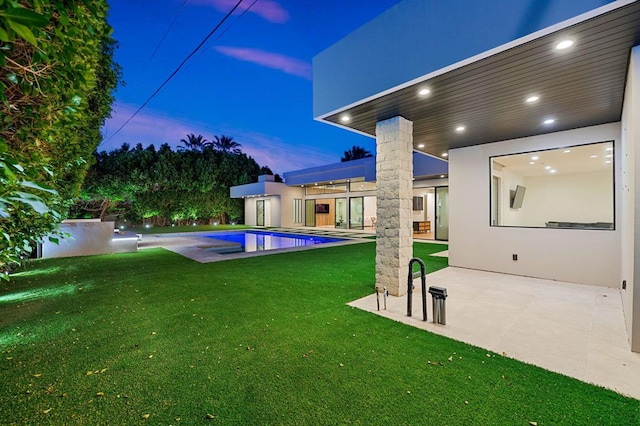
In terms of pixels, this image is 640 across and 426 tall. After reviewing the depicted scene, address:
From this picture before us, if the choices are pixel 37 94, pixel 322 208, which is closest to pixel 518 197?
pixel 37 94

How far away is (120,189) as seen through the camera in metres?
17.7

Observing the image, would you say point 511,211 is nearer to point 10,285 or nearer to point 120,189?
point 10,285

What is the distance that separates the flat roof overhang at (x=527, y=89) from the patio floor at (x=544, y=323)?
3198 mm

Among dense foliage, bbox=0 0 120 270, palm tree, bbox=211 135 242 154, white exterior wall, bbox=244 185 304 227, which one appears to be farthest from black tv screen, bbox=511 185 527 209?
palm tree, bbox=211 135 242 154

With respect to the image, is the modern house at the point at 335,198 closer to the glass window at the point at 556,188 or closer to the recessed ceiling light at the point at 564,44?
the glass window at the point at 556,188

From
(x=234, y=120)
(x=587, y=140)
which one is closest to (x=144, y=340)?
(x=587, y=140)

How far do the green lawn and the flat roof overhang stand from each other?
3.28 metres

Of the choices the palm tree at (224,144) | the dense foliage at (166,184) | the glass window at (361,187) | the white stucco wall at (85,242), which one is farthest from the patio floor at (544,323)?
the palm tree at (224,144)

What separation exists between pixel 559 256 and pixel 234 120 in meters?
78.1

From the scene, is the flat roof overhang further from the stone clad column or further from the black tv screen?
the black tv screen

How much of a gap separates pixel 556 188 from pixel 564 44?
7.83m

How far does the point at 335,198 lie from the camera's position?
20.8 meters

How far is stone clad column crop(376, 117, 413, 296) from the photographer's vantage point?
16.3 feet

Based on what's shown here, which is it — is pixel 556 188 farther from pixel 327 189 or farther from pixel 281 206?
pixel 281 206
